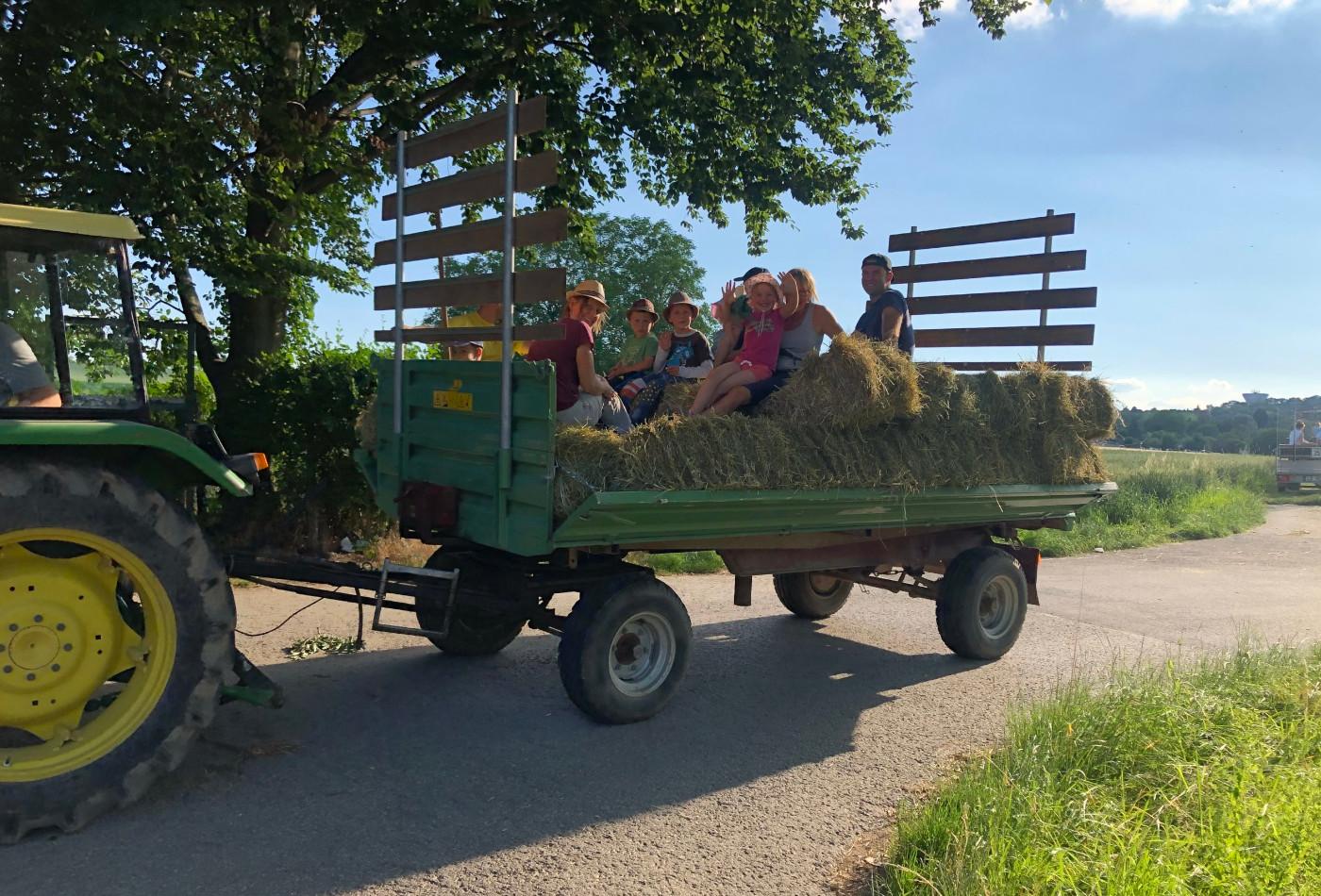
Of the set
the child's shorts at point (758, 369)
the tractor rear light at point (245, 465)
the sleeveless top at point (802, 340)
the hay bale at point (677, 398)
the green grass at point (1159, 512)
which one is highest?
the sleeveless top at point (802, 340)

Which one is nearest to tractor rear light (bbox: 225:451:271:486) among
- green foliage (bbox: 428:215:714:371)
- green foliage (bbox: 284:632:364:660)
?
green foliage (bbox: 284:632:364:660)

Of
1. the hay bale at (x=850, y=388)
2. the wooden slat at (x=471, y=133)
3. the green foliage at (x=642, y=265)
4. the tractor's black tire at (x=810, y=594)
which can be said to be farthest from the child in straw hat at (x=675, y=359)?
the green foliage at (x=642, y=265)

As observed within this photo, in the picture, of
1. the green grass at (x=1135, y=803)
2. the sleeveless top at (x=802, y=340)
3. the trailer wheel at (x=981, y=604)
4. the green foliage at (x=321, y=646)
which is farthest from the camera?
the trailer wheel at (x=981, y=604)

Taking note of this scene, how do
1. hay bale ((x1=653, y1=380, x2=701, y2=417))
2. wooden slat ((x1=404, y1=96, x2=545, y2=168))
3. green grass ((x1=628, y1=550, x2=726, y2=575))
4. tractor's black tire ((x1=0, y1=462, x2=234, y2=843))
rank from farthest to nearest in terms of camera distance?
green grass ((x1=628, y1=550, x2=726, y2=575)) → hay bale ((x1=653, y1=380, x2=701, y2=417)) → wooden slat ((x1=404, y1=96, x2=545, y2=168)) → tractor's black tire ((x1=0, y1=462, x2=234, y2=843))

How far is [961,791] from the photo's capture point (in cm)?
363

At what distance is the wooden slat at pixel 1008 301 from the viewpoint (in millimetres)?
7723

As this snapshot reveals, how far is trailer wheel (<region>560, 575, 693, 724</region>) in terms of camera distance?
4.70m

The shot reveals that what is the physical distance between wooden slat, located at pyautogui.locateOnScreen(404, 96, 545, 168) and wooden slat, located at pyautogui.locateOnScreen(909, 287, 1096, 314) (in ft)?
16.0

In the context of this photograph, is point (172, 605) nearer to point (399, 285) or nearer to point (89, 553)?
point (89, 553)

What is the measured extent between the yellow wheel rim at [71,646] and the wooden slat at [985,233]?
7.20 metres

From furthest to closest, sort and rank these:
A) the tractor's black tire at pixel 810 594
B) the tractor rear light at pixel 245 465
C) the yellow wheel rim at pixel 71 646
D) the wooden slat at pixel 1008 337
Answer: the wooden slat at pixel 1008 337, the tractor's black tire at pixel 810 594, the tractor rear light at pixel 245 465, the yellow wheel rim at pixel 71 646

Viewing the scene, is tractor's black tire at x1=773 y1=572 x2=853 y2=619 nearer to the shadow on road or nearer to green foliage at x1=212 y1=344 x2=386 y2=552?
the shadow on road

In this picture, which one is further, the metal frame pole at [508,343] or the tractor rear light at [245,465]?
the metal frame pole at [508,343]

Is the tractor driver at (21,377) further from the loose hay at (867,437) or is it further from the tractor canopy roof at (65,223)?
the loose hay at (867,437)
